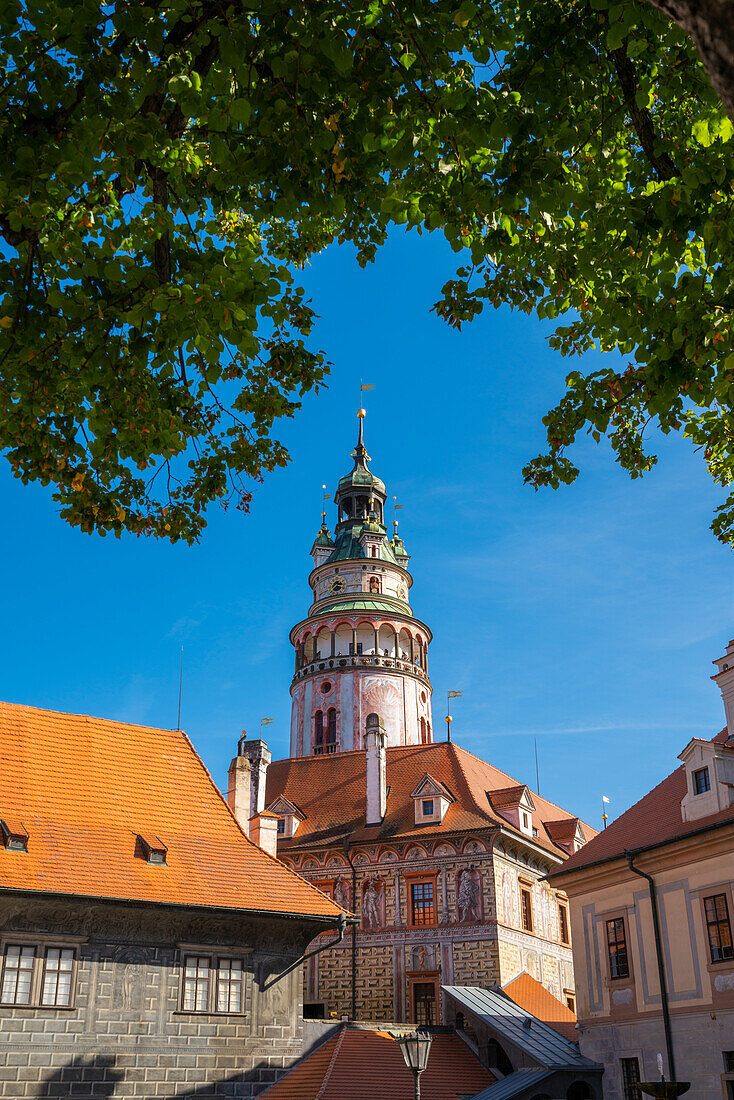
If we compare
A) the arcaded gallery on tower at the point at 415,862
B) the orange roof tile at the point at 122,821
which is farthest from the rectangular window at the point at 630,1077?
the arcaded gallery on tower at the point at 415,862

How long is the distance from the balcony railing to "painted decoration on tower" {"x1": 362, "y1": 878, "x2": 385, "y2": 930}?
49.2ft

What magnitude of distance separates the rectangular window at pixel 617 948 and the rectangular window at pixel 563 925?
40.4 ft

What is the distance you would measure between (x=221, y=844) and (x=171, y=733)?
146 inches

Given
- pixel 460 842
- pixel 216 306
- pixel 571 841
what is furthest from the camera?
pixel 571 841

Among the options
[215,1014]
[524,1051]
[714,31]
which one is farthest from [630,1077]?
[714,31]

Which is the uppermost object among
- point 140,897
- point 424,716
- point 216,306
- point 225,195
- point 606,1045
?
point 424,716

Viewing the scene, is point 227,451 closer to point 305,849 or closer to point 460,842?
point 460,842

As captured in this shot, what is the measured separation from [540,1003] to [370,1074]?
8605 mm

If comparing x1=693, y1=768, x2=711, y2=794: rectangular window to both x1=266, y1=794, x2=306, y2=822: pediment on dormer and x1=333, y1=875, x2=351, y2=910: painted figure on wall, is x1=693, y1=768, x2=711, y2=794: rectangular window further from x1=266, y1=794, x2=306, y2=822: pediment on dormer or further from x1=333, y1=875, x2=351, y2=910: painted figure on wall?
x1=266, y1=794, x2=306, y2=822: pediment on dormer

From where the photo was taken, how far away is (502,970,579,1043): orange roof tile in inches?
1014

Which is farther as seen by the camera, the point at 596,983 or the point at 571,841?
the point at 571,841

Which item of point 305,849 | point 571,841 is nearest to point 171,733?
point 305,849

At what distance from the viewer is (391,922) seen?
29672 mm

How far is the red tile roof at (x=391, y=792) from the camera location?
30906 millimetres
